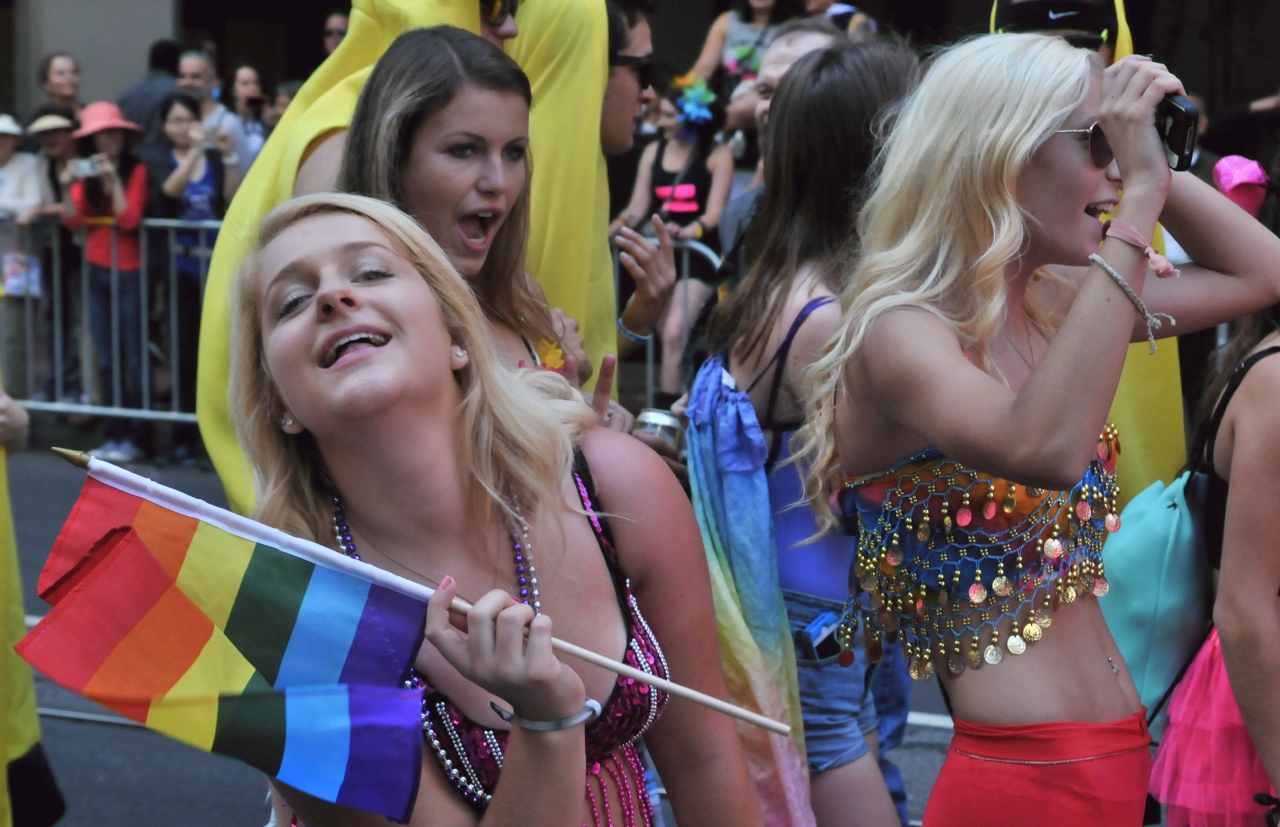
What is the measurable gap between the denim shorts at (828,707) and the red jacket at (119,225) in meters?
6.39

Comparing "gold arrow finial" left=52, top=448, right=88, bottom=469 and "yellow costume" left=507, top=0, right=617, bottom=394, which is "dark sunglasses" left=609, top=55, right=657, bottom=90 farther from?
"gold arrow finial" left=52, top=448, right=88, bottom=469

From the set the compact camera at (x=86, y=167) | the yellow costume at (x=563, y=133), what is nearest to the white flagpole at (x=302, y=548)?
the yellow costume at (x=563, y=133)

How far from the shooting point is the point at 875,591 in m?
2.48

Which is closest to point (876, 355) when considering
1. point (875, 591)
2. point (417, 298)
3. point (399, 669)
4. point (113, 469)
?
point (875, 591)

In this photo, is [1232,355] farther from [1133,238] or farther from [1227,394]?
[1133,238]

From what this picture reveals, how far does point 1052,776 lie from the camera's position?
2.22 m

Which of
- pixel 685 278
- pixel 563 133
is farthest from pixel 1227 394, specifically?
pixel 685 278

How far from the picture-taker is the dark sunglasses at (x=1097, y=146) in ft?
7.18

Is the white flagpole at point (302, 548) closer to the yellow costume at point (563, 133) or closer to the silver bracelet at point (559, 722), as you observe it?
the silver bracelet at point (559, 722)

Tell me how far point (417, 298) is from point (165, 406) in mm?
6763

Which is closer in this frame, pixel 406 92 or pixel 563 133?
pixel 406 92

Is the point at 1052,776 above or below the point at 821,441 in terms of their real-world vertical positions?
below

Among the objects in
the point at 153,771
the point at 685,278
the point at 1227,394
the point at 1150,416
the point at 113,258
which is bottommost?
the point at 153,771

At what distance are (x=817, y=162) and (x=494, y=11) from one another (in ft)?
2.97
